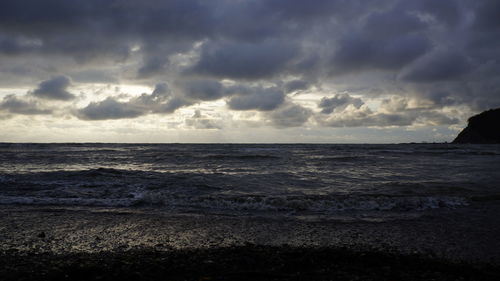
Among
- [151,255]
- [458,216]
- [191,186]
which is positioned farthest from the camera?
[191,186]

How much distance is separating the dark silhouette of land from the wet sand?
442ft

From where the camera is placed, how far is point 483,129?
11938cm

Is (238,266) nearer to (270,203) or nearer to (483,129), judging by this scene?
(270,203)

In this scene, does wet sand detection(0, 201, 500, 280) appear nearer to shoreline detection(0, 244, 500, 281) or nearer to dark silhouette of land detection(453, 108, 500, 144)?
shoreline detection(0, 244, 500, 281)

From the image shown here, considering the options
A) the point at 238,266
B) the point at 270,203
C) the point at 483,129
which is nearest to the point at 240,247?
the point at 238,266

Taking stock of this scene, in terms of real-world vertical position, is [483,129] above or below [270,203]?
above

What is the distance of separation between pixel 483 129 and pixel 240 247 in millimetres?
144779

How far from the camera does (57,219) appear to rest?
312 inches

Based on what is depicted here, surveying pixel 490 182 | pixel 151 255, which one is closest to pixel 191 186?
pixel 151 255

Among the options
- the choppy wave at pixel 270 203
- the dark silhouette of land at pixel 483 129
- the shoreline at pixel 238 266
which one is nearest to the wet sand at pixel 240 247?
the shoreline at pixel 238 266

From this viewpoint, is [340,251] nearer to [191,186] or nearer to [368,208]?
[368,208]

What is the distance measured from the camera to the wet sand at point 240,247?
4566 millimetres

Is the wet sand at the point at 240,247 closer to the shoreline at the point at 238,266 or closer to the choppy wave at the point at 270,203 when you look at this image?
the shoreline at the point at 238,266

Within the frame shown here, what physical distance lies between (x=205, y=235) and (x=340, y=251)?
9.19ft
